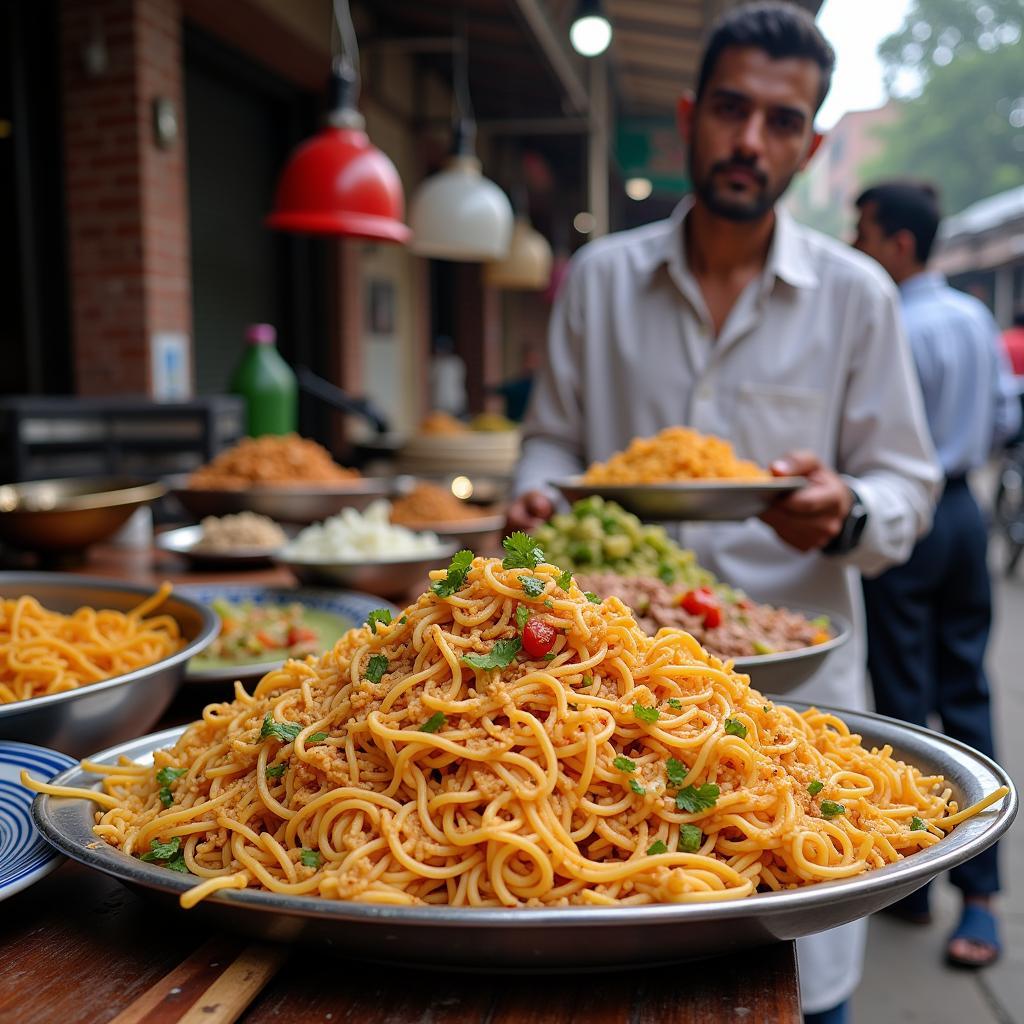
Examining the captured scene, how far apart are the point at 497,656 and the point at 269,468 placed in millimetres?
2450

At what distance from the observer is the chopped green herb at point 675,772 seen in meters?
0.91

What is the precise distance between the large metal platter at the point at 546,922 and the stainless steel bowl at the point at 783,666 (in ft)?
1.78

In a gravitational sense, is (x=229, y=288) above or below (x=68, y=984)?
above

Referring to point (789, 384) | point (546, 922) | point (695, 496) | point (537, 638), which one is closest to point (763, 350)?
point (789, 384)

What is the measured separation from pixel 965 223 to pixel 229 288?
549 inches

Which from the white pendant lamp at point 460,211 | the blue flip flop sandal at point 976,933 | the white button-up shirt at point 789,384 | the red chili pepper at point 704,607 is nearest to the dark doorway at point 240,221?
the white pendant lamp at point 460,211

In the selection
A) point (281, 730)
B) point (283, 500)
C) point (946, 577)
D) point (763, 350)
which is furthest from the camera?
point (946, 577)

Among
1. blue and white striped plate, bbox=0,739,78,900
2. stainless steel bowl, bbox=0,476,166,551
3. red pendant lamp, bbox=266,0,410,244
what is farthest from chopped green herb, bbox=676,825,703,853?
red pendant lamp, bbox=266,0,410,244

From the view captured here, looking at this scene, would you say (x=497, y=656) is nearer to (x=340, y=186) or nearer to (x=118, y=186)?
(x=340, y=186)

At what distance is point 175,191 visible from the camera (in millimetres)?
5613

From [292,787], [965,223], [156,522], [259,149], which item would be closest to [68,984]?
[292,787]

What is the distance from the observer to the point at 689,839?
0.88 meters

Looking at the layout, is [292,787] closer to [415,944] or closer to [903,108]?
[415,944]

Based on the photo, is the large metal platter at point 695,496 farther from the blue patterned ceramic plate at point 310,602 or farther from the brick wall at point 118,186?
the brick wall at point 118,186
